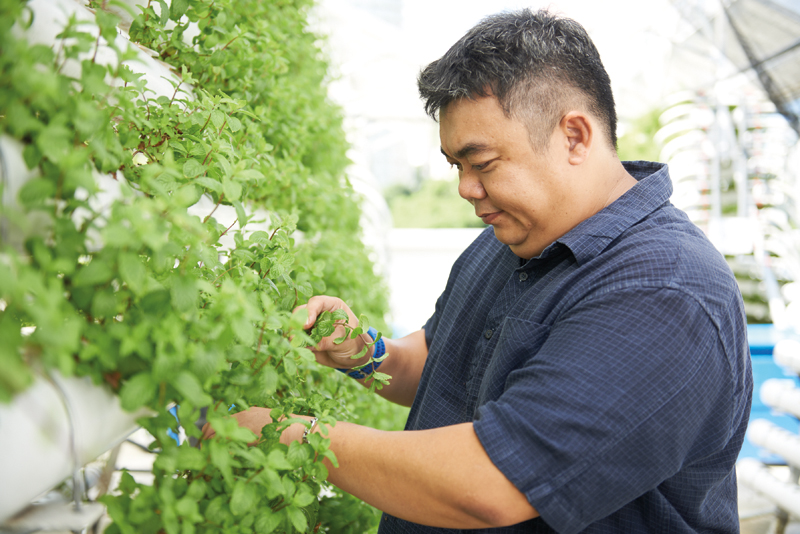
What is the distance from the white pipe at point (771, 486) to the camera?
2500mm

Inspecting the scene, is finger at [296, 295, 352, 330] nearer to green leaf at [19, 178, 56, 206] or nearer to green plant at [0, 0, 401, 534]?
green plant at [0, 0, 401, 534]

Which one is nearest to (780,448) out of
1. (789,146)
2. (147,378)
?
(147,378)

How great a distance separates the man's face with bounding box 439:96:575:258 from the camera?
1.13 metres

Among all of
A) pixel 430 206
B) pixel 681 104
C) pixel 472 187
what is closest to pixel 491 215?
pixel 472 187

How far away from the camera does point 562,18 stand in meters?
1.28

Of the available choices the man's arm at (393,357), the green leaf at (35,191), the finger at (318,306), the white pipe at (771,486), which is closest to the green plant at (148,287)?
the green leaf at (35,191)

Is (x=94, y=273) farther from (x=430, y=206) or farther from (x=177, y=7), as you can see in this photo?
(x=430, y=206)

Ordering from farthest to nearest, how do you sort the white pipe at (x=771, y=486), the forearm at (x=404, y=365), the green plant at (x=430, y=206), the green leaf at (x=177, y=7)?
1. the green plant at (x=430, y=206)
2. the white pipe at (x=771, y=486)
3. the forearm at (x=404, y=365)
4. the green leaf at (x=177, y=7)

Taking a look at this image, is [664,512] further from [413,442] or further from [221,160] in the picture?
[221,160]

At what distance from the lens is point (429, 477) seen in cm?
88

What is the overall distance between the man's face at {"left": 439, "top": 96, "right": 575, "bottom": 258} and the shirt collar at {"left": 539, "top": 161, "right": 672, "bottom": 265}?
71 millimetres

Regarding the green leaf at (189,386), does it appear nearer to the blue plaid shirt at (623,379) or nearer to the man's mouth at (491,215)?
the blue plaid shirt at (623,379)

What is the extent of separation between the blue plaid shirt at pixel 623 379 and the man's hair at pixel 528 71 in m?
0.22

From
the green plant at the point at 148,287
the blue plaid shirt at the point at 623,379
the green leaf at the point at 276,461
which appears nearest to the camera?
the green plant at the point at 148,287
